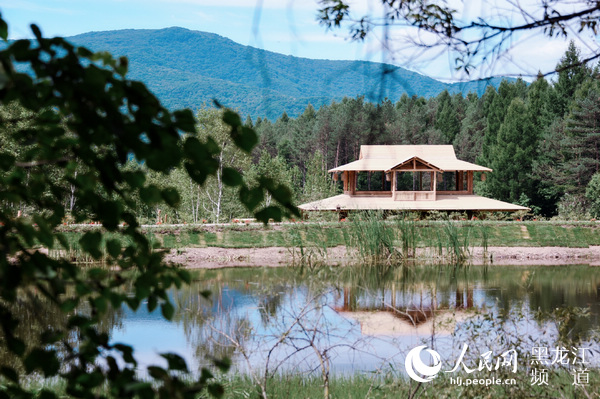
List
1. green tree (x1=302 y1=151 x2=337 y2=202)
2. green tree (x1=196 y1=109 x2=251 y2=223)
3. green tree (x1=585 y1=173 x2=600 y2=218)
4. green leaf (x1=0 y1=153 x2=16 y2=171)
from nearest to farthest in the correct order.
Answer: green leaf (x1=0 y1=153 x2=16 y2=171)
green tree (x1=196 y1=109 x2=251 y2=223)
green tree (x1=302 y1=151 x2=337 y2=202)
green tree (x1=585 y1=173 x2=600 y2=218)

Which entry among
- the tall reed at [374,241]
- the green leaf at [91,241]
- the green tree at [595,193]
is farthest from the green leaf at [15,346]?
the green tree at [595,193]

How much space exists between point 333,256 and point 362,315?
301 inches

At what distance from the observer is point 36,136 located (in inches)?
59.2

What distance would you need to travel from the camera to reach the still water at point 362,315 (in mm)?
5824

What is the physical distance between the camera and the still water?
582 centimetres

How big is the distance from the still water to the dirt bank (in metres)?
1.14

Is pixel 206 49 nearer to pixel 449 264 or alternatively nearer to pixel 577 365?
pixel 577 365

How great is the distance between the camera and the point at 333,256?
17.9 metres

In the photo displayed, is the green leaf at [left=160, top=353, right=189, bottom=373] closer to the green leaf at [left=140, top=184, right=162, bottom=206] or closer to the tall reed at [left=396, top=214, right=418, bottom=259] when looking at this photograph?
the green leaf at [left=140, top=184, right=162, bottom=206]

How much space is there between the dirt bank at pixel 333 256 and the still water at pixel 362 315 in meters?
1.14

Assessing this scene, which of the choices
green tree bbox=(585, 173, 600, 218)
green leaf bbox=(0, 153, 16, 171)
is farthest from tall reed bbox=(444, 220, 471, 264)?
green tree bbox=(585, 173, 600, 218)

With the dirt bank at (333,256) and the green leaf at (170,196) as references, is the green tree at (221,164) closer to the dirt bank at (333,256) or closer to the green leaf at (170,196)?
the dirt bank at (333,256)

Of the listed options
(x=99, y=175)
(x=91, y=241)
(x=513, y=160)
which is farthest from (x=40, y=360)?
(x=513, y=160)

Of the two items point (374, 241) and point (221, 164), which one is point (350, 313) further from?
point (221, 164)
